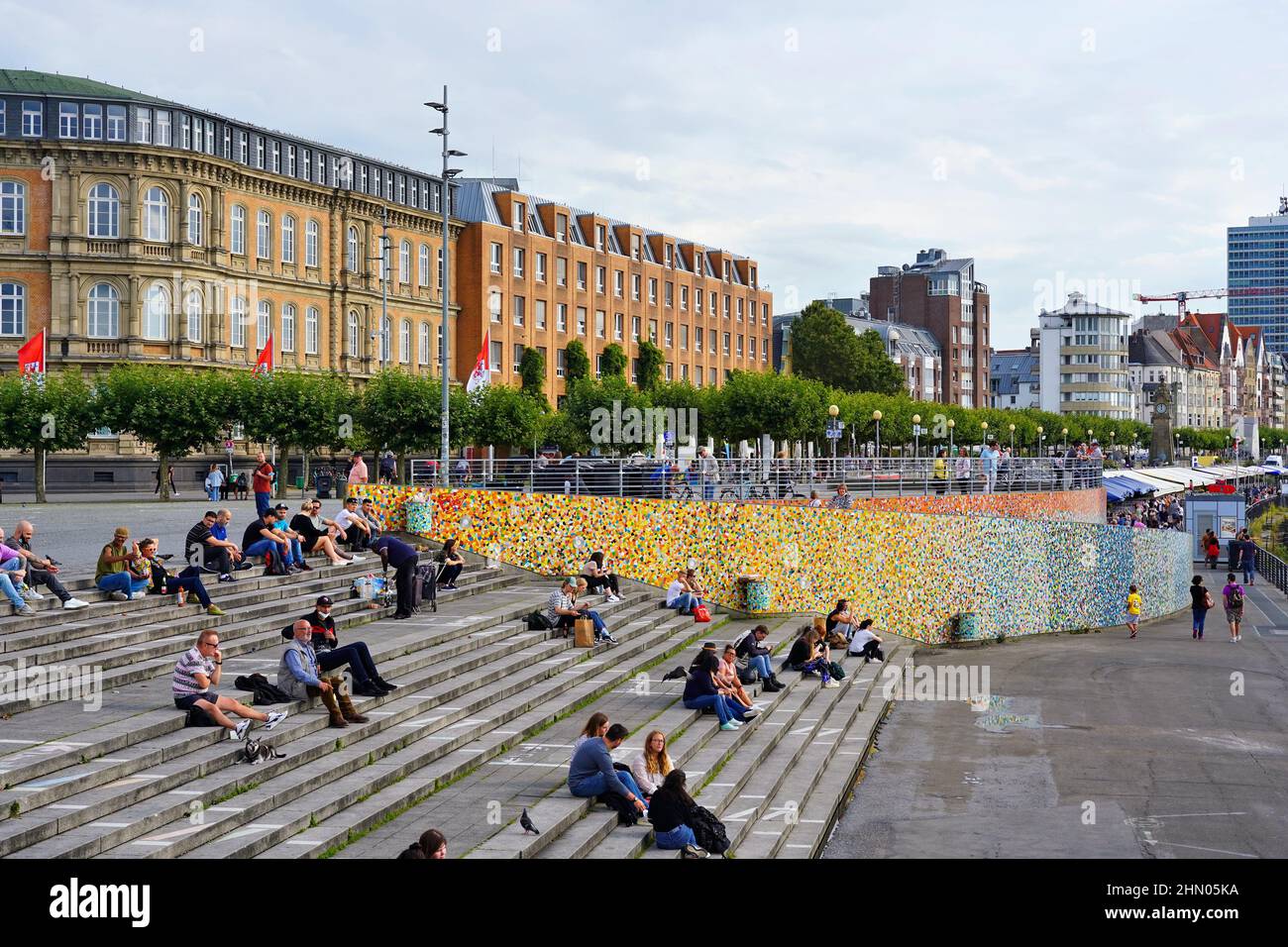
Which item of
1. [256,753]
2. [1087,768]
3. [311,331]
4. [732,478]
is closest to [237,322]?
[311,331]

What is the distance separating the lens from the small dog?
42.2 feet

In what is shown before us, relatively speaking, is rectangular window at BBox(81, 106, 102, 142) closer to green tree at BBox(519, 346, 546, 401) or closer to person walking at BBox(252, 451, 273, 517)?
green tree at BBox(519, 346, 546, 401)

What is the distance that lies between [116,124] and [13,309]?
8.62 metres

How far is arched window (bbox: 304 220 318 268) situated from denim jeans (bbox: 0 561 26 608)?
4696 centimetres

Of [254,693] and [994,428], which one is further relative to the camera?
[994,428]

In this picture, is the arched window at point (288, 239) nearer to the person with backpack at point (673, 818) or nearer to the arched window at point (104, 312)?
the arched window at point (104, 312)

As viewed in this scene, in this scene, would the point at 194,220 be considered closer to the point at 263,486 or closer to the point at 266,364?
the point at 266,364

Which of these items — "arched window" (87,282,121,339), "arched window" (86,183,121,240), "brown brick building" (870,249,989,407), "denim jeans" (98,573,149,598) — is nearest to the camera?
"denim jeans" (98,573,149,598)

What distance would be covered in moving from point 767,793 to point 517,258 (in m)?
60.7

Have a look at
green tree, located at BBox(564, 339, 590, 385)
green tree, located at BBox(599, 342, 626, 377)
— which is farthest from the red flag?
green tree, located at BBox(599, 342, 626, 377)
